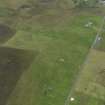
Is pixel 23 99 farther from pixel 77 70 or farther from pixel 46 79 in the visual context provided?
pixel 77 70

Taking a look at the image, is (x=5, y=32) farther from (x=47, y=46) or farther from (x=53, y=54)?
(x=53, y=54)

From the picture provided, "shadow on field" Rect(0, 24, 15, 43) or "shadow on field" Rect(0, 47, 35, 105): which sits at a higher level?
"shadow on field" Rect(0, 47, 35, 105)

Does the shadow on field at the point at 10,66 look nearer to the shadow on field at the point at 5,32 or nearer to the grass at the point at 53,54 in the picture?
the grass at the point at 53,54

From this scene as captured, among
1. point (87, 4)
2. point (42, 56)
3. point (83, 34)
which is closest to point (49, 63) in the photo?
point (42, 56)

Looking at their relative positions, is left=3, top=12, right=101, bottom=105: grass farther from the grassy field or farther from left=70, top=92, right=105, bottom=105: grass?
left=70, top=92, right=105, bottom=105: grass

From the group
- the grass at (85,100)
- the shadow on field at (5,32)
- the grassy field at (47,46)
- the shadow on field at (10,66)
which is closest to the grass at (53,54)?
the grassy field at (47,46)

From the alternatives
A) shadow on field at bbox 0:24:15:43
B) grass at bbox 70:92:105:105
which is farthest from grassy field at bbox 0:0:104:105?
shadow on field at bbox 0:24:15:43
